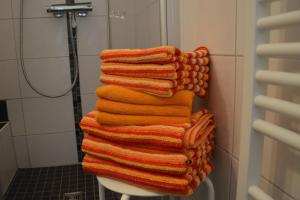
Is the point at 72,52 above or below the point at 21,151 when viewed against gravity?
above

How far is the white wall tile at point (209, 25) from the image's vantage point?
0.71 meters

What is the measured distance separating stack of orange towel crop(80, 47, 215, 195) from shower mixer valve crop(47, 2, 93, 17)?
4.37 feet

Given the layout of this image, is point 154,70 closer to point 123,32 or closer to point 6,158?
point 123,32

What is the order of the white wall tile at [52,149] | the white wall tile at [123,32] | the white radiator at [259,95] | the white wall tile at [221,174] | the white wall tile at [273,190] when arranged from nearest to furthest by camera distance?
the white radiator at [259,95], the white wall tile at [273,190], the white wall tile at [221,174], the white wall tile at [123,32], the white wall tile at [52,149]

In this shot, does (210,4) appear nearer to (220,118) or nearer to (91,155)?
(220,118)

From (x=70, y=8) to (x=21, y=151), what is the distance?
44.9 inches

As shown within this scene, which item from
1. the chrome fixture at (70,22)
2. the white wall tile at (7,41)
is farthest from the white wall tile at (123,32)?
the white wall tile at (7,41)

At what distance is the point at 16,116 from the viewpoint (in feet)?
6.85

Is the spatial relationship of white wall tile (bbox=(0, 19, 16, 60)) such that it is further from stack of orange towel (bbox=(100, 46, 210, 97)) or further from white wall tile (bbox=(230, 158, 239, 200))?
white wall tile (bbox=(230, 158, 239, 200))

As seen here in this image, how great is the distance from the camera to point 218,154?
82 cm

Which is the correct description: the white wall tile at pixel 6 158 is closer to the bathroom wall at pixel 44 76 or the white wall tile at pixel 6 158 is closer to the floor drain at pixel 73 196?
the bathroom wall at pixel 44 76

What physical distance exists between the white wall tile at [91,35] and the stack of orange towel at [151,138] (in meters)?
1.36

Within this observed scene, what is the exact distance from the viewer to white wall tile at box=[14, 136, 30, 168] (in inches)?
83.5

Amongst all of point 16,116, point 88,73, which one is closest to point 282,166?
point 88,73
